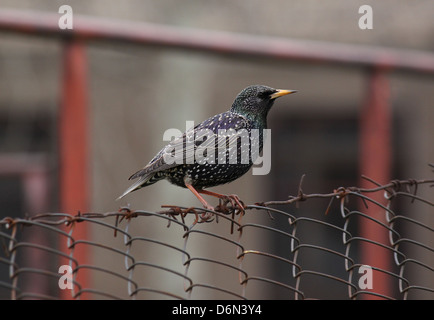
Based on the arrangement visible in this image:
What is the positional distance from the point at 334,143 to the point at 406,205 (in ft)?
3.00

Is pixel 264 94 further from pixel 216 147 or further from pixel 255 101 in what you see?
pixel 216 147

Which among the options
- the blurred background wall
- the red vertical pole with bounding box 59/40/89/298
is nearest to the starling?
the red vertical pole with bounding box 59/40/89/298

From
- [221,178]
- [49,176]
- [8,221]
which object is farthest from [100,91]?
[8,221]

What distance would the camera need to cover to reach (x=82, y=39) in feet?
15.1

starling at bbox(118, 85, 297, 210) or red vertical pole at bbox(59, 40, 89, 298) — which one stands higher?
red vertical pole at bbox(59, 40, 89, 298)

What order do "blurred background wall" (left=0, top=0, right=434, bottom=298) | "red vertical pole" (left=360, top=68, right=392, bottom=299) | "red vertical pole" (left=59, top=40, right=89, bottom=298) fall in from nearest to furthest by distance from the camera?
1. "red vertical pole" (left=59, top=40, right=89, bottom=298)
2. "red vertical pole" (left=360, top=68, right=392, bottom=299)
3. "blurred background wall" (left=0, top=0, right=434, bottom=298)

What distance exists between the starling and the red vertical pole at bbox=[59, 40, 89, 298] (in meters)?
1.48

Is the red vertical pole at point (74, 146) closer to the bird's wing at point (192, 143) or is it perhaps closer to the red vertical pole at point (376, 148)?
the bird's wing at point (192, 143)

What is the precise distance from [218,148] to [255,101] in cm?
24

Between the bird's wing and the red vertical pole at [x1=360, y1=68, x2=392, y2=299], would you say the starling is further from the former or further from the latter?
the red vertical pole at [x1=360, y1=68, x2=392, y2=299]

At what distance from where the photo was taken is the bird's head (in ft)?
9.92

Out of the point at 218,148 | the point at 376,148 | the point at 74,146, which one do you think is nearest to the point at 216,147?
the point at 218,148

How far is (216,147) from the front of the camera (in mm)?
3027

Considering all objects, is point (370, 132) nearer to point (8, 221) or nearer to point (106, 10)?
point (106, 10)
